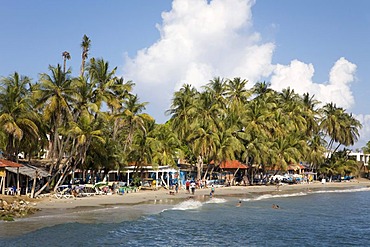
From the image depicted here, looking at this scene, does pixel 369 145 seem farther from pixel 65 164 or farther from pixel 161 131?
pixel 65 164

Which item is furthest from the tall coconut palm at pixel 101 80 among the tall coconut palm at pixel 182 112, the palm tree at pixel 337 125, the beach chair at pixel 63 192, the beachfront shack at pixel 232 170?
the palm tree at pixel 337 125

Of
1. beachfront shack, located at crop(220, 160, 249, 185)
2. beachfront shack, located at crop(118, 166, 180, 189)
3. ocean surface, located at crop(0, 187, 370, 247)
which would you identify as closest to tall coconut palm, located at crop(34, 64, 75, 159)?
ocean surface, located at crop(0, 187, 370, 247)

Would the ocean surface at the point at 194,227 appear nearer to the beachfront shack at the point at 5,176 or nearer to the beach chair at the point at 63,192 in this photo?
the beach chair at the point at 63,192

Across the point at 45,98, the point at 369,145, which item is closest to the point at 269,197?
the point at 45,98

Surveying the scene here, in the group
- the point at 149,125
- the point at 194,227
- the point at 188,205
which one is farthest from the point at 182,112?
the point at 194,227

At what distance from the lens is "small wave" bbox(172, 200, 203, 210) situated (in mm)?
36156

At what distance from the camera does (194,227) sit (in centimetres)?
2762

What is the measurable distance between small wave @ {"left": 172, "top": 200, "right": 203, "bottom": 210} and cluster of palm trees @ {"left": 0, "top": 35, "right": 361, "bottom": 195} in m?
8.65

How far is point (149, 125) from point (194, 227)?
23.5 meters

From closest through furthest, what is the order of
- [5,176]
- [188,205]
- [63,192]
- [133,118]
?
[5,176] < [63,192] < [188,205] < [133,118]

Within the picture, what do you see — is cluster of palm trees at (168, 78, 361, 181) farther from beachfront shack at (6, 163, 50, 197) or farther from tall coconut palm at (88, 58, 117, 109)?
beachfront shack at (6, 163, 50, 197)

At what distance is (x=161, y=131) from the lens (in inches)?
2019

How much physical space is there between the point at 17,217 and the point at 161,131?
26.1 meters

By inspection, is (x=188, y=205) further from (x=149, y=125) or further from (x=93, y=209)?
(x=149, y=125)
